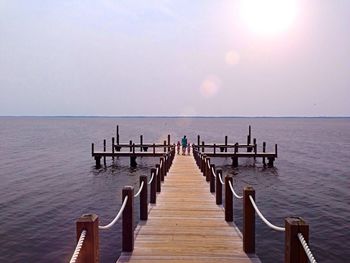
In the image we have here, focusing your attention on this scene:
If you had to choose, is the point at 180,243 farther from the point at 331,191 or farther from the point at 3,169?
the point at 3,169

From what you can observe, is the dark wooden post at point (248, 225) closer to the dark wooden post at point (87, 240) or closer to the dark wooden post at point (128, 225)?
the dark wooden post at point (128, 225)

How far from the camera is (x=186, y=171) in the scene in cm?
2108

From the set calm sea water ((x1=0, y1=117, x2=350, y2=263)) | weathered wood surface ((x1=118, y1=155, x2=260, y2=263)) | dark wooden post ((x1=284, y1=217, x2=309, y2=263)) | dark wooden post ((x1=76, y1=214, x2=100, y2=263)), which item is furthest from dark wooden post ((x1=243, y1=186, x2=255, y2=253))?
calm sea water ((x1=0, y1=117, x2=350, y2=263))

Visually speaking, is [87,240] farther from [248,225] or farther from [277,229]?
[248,225]

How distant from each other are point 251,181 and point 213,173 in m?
17.6

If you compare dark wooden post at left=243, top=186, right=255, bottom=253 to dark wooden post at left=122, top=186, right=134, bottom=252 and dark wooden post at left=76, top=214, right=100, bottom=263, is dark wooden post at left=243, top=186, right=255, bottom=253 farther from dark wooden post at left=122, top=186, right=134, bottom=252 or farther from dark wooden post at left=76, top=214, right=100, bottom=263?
dark wooden post at left=76, top=214, right=100, bottom=263

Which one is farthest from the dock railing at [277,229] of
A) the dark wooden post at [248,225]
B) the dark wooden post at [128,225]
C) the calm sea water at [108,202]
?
the calm sea water at [108,202]

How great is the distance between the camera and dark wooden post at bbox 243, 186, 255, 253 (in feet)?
23.5

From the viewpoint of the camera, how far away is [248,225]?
7.28 m

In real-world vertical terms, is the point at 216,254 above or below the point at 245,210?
below

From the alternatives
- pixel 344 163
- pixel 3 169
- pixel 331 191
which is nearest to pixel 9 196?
pixel 3 169

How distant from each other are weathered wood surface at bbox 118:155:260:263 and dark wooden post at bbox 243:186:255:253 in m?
0.19

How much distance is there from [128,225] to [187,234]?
1801 mm

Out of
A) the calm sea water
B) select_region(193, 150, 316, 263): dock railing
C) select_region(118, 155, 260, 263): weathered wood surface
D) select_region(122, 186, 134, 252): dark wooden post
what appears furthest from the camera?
the calm sea water
